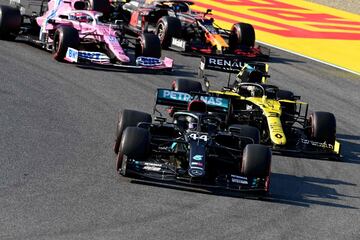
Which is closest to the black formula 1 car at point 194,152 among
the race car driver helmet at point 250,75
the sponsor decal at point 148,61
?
the race car driver helmet at point 250,75

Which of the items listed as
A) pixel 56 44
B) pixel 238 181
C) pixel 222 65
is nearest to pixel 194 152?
pixel 238 181

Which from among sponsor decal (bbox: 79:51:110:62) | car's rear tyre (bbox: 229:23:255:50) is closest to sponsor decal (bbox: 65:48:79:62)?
sponsor decal (bbox: 79:51:110:62)

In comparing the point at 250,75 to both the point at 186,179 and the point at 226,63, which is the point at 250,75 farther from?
the point at 186,179

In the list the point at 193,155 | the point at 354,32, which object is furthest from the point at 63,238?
the point at 354,32

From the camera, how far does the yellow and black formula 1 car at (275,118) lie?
20.1 metres

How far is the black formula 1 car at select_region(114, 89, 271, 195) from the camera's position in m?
16.4

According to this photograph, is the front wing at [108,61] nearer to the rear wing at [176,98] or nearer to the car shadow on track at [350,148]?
the car shadow on track at [350,148]

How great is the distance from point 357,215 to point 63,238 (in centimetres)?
544

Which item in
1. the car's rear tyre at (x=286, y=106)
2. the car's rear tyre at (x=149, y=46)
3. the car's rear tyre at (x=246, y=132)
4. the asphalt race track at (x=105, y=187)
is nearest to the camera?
the asphalt race track at (x=105, y=187)

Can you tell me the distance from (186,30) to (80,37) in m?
5.20

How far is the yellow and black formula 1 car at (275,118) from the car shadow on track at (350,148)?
0.40 m

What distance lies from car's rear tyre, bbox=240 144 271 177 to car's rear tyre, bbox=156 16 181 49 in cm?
1378

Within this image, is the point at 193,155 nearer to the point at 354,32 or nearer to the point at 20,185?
the point at 20,185

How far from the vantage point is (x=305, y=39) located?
35.6m
